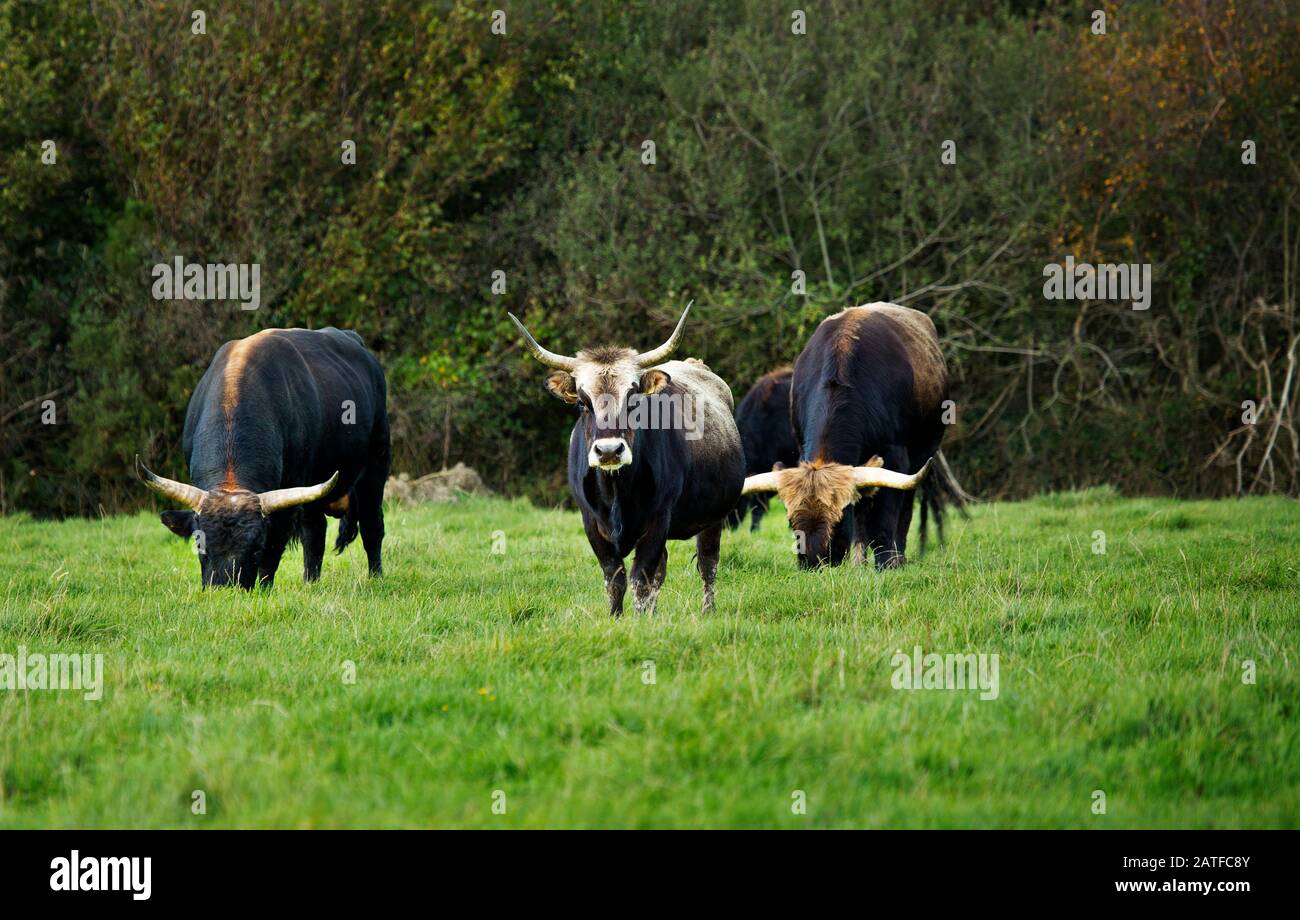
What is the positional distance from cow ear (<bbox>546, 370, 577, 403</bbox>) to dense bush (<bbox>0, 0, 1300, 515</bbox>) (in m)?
11.7

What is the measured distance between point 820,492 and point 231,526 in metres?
4.15

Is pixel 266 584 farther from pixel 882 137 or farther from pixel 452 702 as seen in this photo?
pixel 882 137

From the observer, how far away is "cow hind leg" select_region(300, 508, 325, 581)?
35.1 feet

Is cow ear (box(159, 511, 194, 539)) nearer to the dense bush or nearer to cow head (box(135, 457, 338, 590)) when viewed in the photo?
cow head (box(135, 457, 338, 590))

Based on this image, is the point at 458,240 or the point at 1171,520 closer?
the point at 1171,520

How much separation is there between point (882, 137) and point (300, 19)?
8.98 metres

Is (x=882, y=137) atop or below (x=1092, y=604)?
atop

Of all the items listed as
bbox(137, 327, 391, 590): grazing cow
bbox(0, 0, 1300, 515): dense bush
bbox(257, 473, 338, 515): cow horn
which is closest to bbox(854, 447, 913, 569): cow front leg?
bbox(137, 327, 391, 590): grazing cow

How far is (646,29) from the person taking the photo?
2294 centimetres

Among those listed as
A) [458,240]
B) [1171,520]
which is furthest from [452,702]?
[458,240]
